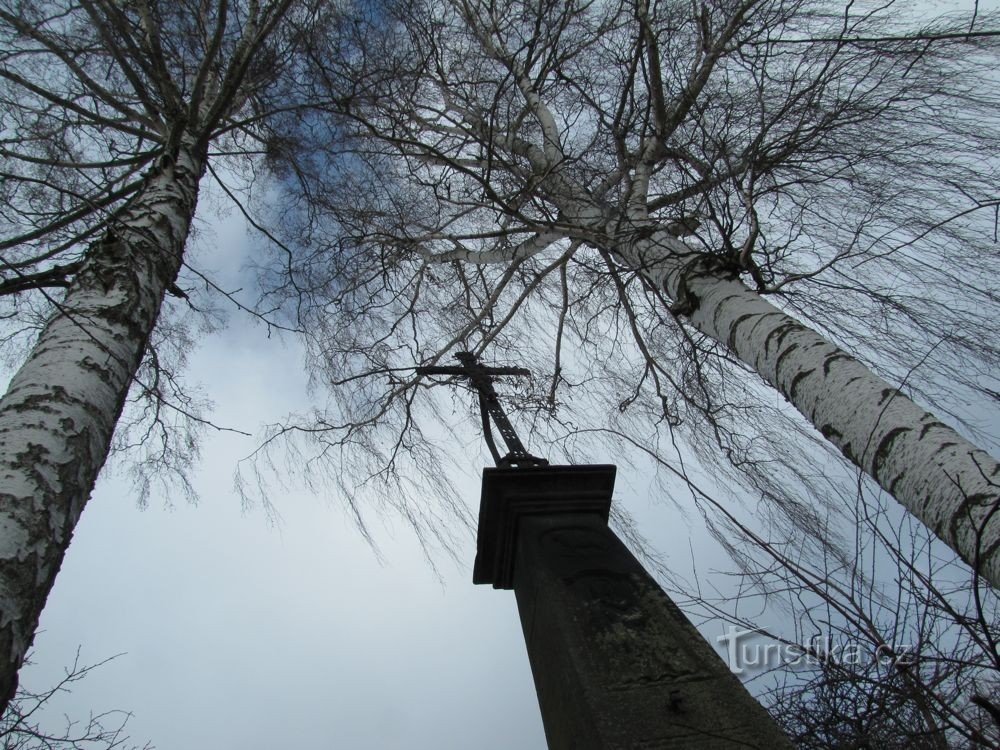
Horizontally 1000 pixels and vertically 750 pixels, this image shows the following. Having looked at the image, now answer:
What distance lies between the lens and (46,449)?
1.86m

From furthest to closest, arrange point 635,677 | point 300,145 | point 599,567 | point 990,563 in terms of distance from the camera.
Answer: point 300,145 → point 599,567 → point 635,677 → point 990,563

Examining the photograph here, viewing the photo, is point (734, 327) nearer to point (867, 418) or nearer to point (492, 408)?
point (867, 418)

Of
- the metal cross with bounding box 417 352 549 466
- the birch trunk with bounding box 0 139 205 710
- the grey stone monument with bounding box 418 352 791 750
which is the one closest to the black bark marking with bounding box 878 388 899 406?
the grey stone monument with bounding box 418 352 791 750

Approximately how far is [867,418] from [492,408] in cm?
266

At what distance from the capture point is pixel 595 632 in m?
2.30

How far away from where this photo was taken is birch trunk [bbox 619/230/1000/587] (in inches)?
64.4

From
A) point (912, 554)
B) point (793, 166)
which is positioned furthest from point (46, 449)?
point (793, 166)

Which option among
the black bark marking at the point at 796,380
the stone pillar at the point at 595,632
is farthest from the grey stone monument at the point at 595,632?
the black bark marking at the point at 796,380

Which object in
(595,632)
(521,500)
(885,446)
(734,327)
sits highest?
(734,327)

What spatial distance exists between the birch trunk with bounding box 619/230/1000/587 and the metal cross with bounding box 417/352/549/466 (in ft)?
3.98

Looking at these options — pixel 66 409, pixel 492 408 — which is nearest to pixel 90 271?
pixel 66 409

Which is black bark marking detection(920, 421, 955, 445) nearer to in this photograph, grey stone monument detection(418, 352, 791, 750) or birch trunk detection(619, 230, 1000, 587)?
birch trunk detection(619, 230, 1000, 587)

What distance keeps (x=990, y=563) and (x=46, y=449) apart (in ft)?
8.41

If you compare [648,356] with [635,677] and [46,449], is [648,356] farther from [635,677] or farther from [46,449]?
[46,449]
